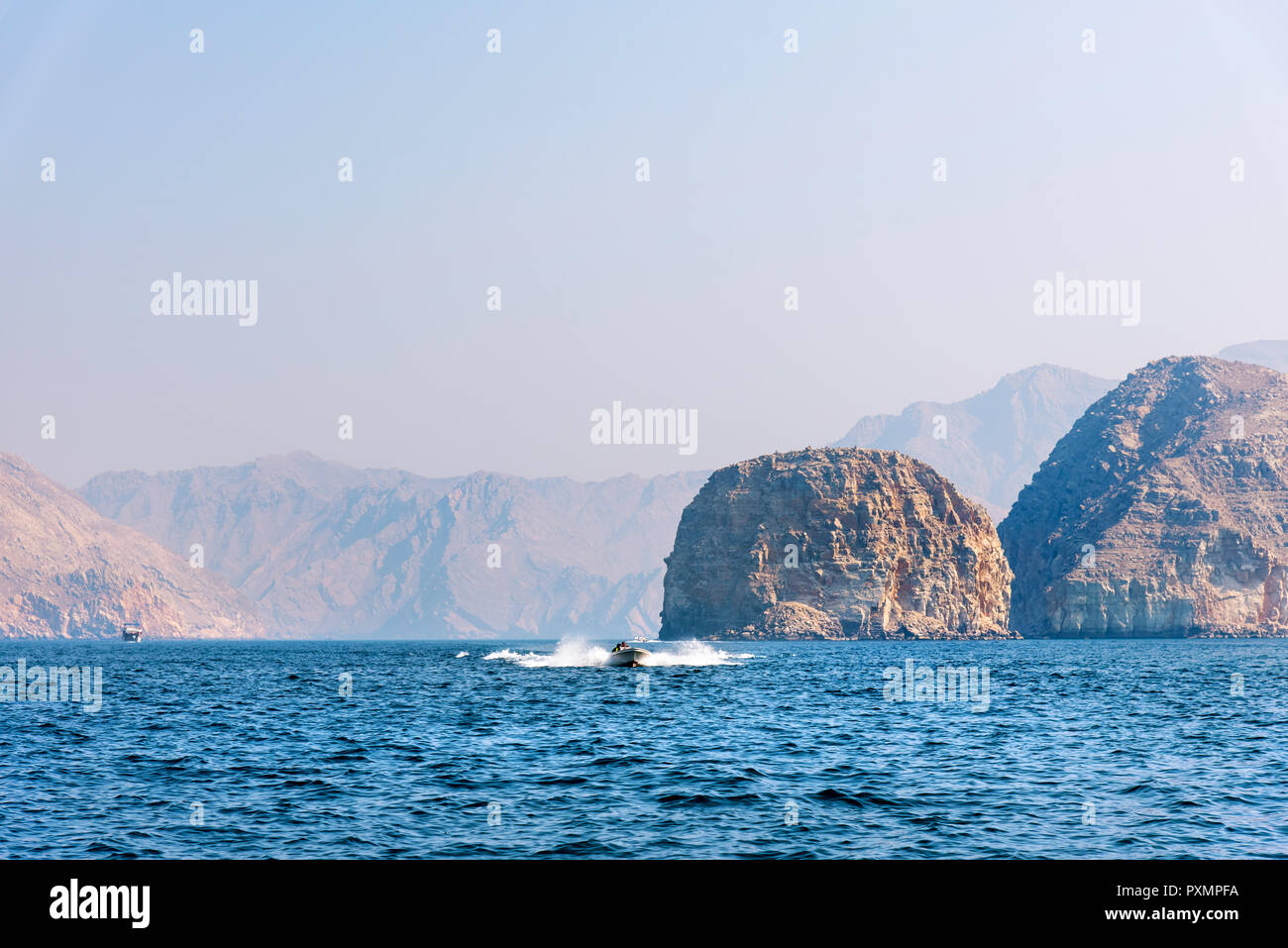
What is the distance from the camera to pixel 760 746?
136 ft

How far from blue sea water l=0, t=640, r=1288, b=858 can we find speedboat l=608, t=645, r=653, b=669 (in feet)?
117

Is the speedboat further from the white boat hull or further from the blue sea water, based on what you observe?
the blue sea water

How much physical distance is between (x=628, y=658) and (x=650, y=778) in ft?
232

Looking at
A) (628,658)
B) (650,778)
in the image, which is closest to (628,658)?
(628,658)

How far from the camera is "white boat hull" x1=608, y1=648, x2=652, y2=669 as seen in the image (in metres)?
103

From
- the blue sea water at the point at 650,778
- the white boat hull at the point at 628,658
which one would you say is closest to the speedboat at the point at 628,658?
the white boat hull at the point at 628,658

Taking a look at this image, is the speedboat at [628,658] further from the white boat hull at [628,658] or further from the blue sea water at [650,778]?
the blue sea water at [650,778]

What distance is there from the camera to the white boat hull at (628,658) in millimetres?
103438

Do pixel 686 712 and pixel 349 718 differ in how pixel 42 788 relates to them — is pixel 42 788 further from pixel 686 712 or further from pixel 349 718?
pixel 686 712

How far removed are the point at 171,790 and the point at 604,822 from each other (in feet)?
44.6

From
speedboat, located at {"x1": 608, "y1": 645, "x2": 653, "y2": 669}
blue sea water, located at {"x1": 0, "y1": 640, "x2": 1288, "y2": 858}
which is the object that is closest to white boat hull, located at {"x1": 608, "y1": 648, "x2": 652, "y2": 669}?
speedboat, located at {"x1": 608, "y1": 645, "x2": 653, "y2": 669}

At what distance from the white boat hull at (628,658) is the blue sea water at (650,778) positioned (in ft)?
117

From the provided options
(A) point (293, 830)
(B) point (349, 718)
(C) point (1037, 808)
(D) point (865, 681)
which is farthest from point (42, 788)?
(D) point (865, 681)
